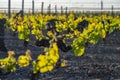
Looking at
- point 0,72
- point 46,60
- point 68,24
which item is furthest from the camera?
point 68,24

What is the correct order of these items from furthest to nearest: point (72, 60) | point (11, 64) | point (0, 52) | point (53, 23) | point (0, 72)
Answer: point (53, 23), point (0, 52), point (72, 60), point (0, 72), point (11, 64)

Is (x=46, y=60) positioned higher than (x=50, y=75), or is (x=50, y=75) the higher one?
(x=46, y=60)

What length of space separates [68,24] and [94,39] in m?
5.08

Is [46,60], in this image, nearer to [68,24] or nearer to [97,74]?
[97,74]

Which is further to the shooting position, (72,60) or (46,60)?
(72,60)

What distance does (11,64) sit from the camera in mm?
6176

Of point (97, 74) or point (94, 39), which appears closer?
point (97, 74)

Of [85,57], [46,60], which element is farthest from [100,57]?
[46,60]

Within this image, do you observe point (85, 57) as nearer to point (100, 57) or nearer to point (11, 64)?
point (100, 57)

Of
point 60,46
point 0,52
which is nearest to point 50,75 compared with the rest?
point 60,46

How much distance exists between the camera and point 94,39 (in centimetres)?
988

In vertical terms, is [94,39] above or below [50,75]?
above

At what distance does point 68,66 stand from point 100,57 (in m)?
1.69

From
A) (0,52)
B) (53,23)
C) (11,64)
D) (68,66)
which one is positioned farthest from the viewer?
(53,23)
